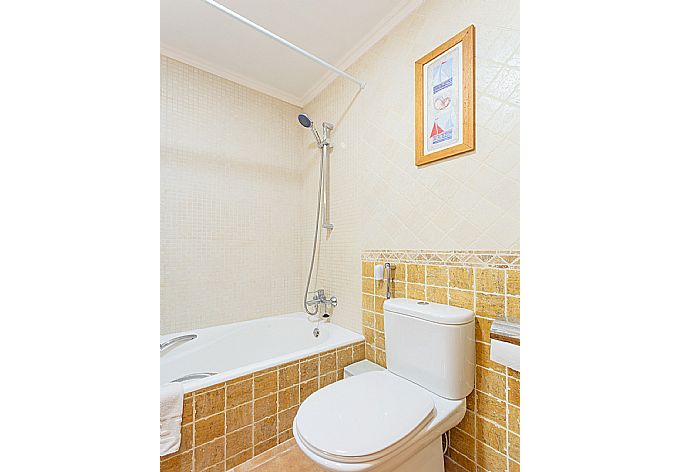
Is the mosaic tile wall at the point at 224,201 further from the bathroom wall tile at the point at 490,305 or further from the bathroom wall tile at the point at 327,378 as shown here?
the bathroom wall tile at the point at 490,305

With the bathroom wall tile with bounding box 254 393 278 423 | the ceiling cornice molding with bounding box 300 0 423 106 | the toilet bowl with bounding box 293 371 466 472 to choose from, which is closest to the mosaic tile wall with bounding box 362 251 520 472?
the toilet bowl with bounding box 293 371 466 472

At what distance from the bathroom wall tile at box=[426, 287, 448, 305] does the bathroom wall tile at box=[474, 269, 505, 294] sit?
0.52ft

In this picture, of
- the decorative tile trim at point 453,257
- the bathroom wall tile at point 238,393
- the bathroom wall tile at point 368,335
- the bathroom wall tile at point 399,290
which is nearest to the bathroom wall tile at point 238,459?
the bathroom wall tile at point 238,393

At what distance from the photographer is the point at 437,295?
131cm

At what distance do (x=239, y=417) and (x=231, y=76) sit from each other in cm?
209

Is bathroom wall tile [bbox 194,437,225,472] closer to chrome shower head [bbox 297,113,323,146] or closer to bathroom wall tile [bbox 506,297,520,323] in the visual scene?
bathroom wall tile [bbox 506,297,520,323]

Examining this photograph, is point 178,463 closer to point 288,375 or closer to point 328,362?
point 288,375

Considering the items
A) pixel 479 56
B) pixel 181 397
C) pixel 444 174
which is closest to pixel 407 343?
pixel 444 174

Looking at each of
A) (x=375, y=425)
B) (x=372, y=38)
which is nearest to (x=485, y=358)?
(x=375, y=425)

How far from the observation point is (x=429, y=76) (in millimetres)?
1365

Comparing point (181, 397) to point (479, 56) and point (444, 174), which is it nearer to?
point (444, 174)
